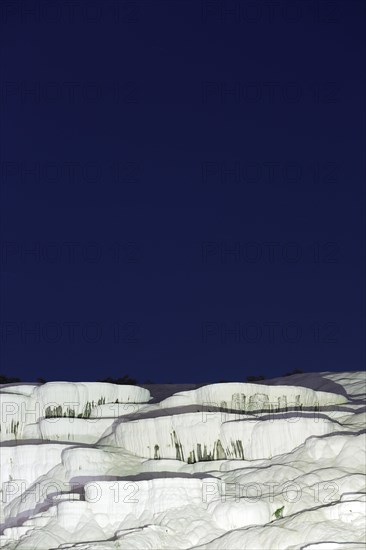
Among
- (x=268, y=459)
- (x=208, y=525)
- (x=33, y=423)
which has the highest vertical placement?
(x=33, y=423)

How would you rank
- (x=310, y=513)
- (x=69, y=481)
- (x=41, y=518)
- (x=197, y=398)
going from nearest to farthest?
1. (x=310, y=513)
2. (x=41, y=518)
3. (x=69, y=481)
4. (x=197, y=398)

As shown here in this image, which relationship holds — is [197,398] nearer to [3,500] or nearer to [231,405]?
[231,405]

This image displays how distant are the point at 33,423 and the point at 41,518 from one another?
5235 mm

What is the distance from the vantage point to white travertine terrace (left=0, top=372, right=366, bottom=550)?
18.5 m

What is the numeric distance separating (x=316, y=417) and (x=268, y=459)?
1.52 m

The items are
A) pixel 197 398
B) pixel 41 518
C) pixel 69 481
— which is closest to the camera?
pixel 41 518

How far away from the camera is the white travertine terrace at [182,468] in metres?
Answer: 18.5

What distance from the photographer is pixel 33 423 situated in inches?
969

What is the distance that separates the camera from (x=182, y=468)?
21.3 m

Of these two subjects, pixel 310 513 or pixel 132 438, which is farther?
pixel 132 438

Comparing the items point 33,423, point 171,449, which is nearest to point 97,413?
point 33,423

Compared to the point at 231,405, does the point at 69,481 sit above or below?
below

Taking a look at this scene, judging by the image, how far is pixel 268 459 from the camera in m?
21.6

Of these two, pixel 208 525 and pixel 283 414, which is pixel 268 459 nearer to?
pixel 283 414
